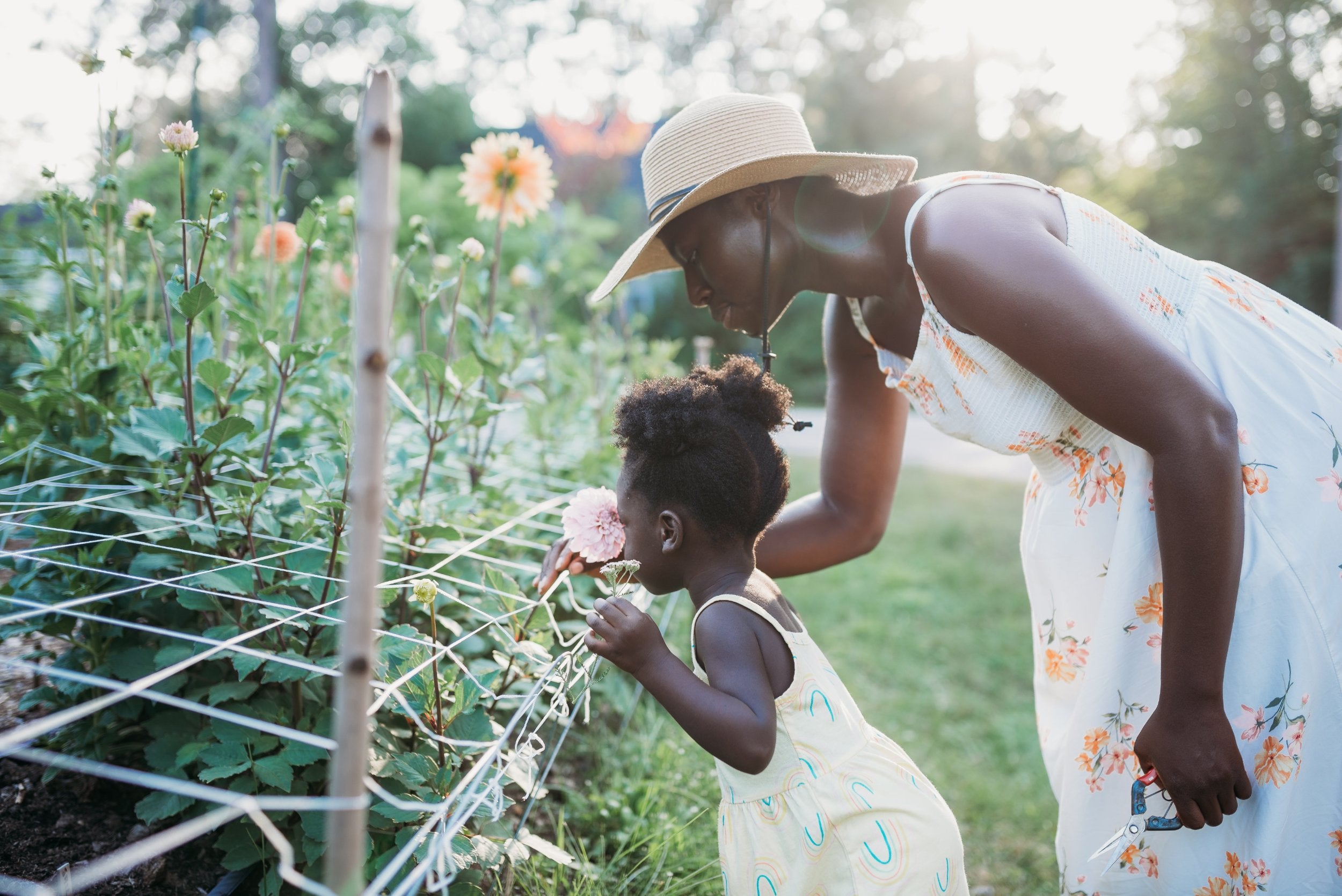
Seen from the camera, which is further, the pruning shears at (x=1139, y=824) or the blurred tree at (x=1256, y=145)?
the blurred tree at (x=1256, y=145)

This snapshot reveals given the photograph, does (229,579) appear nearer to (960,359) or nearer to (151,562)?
(151,562)

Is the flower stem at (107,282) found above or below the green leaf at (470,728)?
above

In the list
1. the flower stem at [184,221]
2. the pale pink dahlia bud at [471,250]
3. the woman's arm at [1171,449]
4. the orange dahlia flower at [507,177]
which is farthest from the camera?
the orange dahlia flower at [507,177]

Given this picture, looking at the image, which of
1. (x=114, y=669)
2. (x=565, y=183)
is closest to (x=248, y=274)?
(x=114, y=669)

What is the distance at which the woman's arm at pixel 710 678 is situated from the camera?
1.22 meters

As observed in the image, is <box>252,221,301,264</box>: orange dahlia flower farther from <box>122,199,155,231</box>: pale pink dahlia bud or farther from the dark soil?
the dark soil

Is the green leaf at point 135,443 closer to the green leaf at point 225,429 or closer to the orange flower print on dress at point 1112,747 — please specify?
the green leaf at point 225,429

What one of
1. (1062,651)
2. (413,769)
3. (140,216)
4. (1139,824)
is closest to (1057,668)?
(1062,651)

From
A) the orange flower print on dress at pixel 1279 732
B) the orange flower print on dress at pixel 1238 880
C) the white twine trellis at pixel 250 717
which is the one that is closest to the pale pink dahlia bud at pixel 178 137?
the white twine trellis at pixel 250 717

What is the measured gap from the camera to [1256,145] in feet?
52.6

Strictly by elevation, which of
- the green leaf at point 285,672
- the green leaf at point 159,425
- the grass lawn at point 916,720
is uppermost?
the green leaf at point 159,425

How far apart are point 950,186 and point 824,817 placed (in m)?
1.00

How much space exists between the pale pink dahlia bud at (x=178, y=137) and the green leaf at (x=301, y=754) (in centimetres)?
96

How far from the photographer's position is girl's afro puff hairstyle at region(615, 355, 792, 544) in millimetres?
1441
